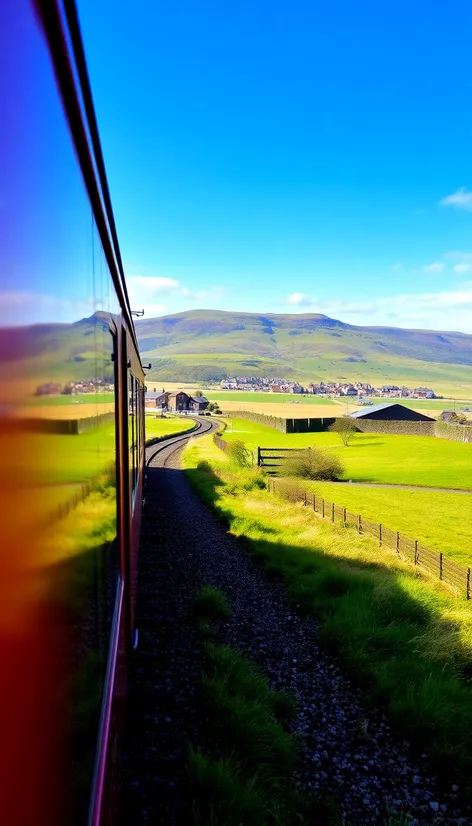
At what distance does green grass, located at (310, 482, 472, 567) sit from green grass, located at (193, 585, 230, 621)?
32.1ft

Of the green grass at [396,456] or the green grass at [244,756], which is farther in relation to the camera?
the green grass at [396,456]

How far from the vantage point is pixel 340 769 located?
5023 millimetres

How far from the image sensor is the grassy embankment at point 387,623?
5629 millimetres

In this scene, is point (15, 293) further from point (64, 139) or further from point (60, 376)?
point (64, 139)

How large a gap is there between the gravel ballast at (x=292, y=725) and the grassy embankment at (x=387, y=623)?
0.26 m

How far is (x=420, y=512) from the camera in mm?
24578

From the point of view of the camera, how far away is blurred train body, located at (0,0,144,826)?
0.85 m

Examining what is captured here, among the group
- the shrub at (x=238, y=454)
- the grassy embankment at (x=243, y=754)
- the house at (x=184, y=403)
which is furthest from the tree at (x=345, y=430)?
the grassy embankment at (x=243, y=754)

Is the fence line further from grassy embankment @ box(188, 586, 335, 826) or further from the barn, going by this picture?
the barn

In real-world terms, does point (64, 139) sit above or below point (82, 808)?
above

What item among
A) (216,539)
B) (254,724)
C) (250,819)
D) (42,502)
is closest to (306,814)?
(250,819)

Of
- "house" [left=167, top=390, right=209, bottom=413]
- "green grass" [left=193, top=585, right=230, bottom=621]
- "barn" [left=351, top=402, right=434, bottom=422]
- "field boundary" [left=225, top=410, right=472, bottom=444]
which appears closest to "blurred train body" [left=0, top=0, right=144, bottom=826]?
"green grass" [left=193, top=585, right=230, bottom=621]

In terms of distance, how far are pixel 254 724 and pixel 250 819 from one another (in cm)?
111

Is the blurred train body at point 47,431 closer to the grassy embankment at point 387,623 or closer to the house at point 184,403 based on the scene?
the grassy embankment at point 387,623
